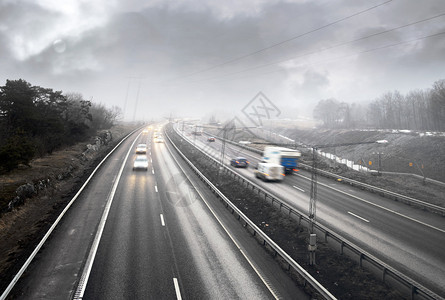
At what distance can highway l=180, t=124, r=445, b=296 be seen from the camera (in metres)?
13.7

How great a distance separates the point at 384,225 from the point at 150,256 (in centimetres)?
1740

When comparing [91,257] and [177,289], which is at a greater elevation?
[91,257]

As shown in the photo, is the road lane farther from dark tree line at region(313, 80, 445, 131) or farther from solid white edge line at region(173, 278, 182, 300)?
dark tree line at region(313, 80, 445, 131)

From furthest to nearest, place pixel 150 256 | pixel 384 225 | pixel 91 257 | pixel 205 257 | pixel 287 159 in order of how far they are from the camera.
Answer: pixel 287 159
pixel 384 225
pixel 205 257
pixel 150 256
pixel 91 257

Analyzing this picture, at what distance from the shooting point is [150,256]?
45.6ft

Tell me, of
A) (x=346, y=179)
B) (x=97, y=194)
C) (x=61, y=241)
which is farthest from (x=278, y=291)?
(x=346, y=179)

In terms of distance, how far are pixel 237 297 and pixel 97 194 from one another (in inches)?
734

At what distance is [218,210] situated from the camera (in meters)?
22.2

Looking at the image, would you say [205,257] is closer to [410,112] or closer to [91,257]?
[91,257]

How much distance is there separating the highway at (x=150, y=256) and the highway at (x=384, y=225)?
6.72m

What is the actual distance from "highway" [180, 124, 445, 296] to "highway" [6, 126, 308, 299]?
22.0 feet

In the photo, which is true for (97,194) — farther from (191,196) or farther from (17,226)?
(191,196)

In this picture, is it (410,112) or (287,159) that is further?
(410,112)

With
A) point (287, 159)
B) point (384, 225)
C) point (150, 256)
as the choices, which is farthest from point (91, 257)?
point (287, 159)
